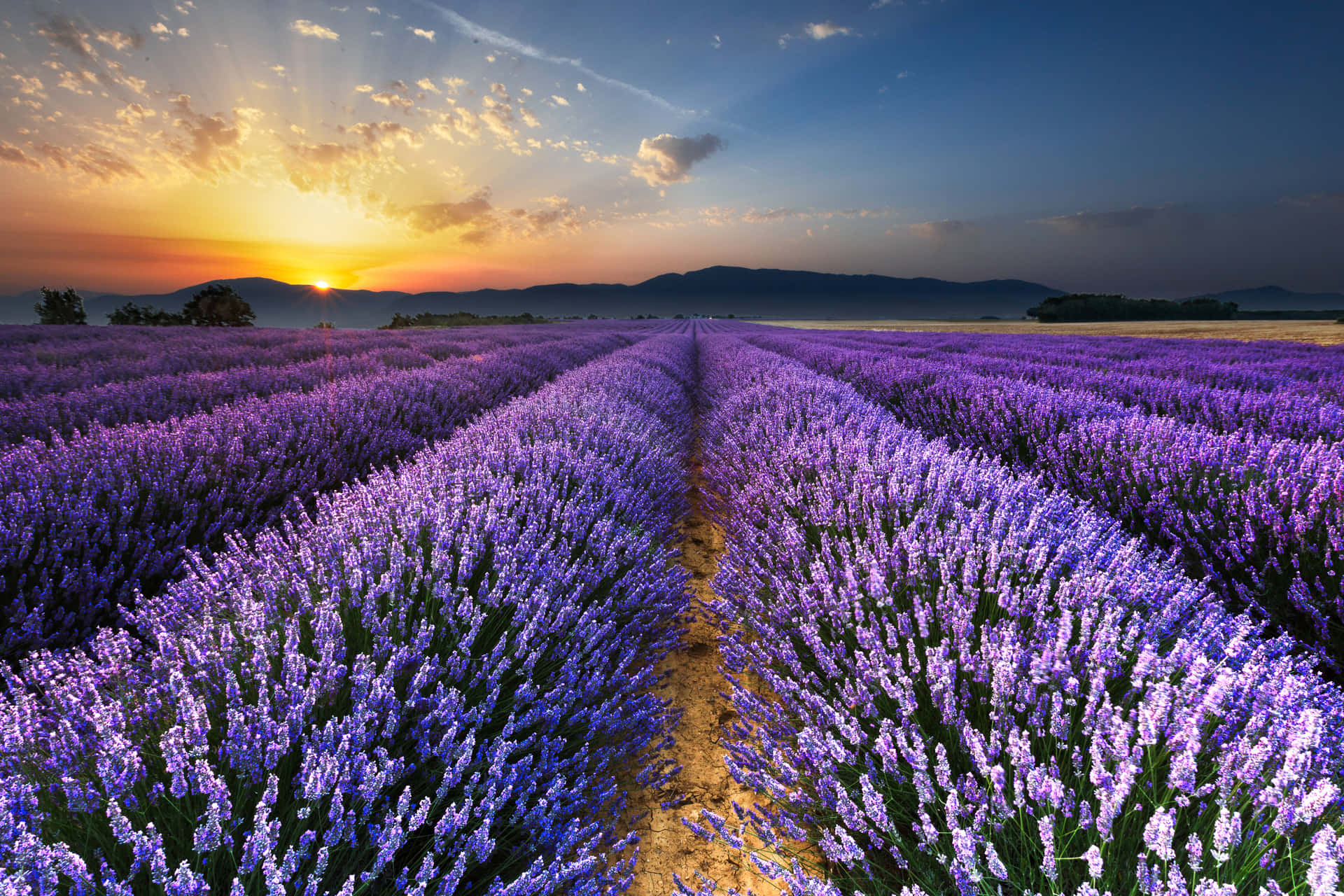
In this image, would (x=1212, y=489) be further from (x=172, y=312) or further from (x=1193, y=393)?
(x=172, y=312)

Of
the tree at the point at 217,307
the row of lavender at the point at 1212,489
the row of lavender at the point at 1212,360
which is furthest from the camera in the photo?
the tree at the point at 217,307

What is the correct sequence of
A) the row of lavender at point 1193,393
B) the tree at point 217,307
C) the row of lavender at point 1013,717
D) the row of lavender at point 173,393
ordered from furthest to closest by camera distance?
the tree at point 217,307 → the row of lavender at point 1193,393 → the row of lavender at point 173,393 → the row of lavender at point 1013,717

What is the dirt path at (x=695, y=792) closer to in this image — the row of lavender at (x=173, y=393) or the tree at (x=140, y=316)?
the row of lavender at (x=173, y=393)

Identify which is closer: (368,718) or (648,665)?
(368,718)

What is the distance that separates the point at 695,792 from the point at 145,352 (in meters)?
9.34

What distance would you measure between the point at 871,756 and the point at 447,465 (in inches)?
80.1

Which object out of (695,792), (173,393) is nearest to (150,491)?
(173,393)

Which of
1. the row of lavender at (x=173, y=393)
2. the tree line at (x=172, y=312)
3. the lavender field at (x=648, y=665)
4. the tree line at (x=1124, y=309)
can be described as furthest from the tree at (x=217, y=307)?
the tree line at (x=1124, y=309)

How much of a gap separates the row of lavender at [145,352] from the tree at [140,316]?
13127 mm

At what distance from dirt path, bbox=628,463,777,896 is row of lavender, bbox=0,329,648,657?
6.11 ft

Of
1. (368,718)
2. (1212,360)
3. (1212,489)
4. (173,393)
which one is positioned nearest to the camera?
(368,718)

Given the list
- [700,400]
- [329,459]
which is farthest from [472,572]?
[700,400]

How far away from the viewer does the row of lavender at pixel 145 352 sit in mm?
4465

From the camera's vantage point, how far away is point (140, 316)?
2044 cm
